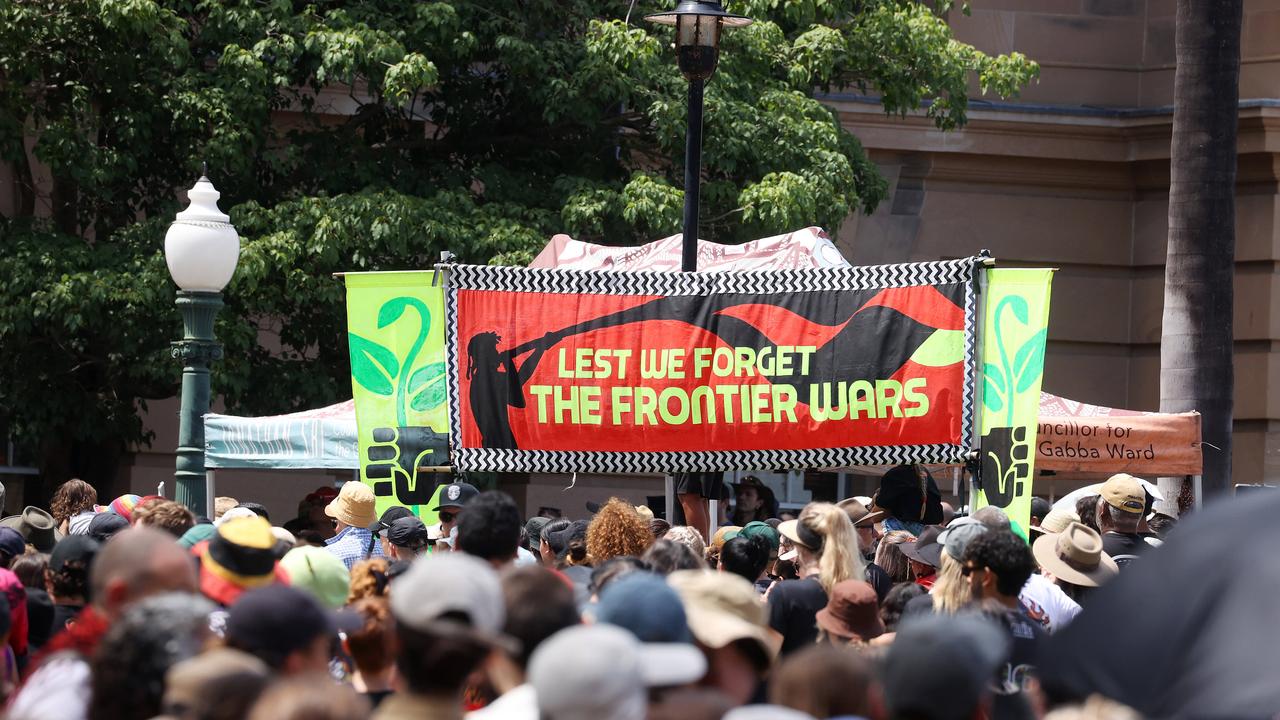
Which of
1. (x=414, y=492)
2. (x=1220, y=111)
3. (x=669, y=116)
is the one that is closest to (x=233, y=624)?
(x=414, y=492)

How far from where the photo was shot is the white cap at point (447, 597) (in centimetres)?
361

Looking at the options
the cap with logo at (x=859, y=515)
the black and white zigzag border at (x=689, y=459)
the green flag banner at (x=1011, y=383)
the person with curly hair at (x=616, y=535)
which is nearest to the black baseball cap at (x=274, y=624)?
the person with curly hair at (x=616, y=535)

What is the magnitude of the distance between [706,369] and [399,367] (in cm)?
193

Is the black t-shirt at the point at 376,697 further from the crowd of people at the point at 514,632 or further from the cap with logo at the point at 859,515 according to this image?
the cap with logo at the point at 859,515

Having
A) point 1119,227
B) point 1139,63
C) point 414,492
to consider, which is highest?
point 1139,63

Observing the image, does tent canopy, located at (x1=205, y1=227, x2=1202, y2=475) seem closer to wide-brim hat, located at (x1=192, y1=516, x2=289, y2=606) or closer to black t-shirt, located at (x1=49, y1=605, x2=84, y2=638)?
black t-shirt, located at (x1=49, y1=605, x2=84, y2=638)

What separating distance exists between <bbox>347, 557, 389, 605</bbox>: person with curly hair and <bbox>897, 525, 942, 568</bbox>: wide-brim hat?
293 centimetres

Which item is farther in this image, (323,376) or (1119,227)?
(1119,227)

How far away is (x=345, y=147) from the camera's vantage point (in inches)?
607

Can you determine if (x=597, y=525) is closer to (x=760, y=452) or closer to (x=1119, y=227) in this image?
(x=760, y=452)

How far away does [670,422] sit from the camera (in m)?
9.62

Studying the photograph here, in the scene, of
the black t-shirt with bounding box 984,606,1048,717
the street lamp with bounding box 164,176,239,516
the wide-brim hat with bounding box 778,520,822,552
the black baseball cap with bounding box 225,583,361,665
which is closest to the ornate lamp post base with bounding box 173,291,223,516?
the street lamp with bounding box 164,176,239,516

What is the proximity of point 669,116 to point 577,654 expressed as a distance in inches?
453

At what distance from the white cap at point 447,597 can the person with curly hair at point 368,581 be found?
1661 millimetres
